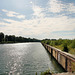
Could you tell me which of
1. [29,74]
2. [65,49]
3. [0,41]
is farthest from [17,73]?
[0,41]

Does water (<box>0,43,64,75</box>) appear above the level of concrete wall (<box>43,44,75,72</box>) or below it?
below

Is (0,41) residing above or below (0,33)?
below

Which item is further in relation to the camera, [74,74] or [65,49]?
[65,49]

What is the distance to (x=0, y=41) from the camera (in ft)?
395

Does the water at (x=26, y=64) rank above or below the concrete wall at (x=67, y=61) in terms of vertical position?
below

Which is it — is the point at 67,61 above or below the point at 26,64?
above

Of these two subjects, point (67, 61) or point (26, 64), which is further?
point (26, 64)

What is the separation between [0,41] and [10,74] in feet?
393

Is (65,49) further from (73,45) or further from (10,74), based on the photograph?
(10,74)

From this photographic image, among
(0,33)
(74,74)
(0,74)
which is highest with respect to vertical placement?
(0,33)

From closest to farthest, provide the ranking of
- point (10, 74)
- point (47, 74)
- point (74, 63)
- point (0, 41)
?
point (47, 74)
point (74, 63)
point (10, 74)
point (0, 41)

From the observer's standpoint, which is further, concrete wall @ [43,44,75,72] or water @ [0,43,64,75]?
water @ [0,43,64,75]

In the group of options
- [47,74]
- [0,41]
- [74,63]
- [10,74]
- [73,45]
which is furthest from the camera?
[0,41]

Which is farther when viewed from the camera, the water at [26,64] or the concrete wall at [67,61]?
the water at [26,64]
